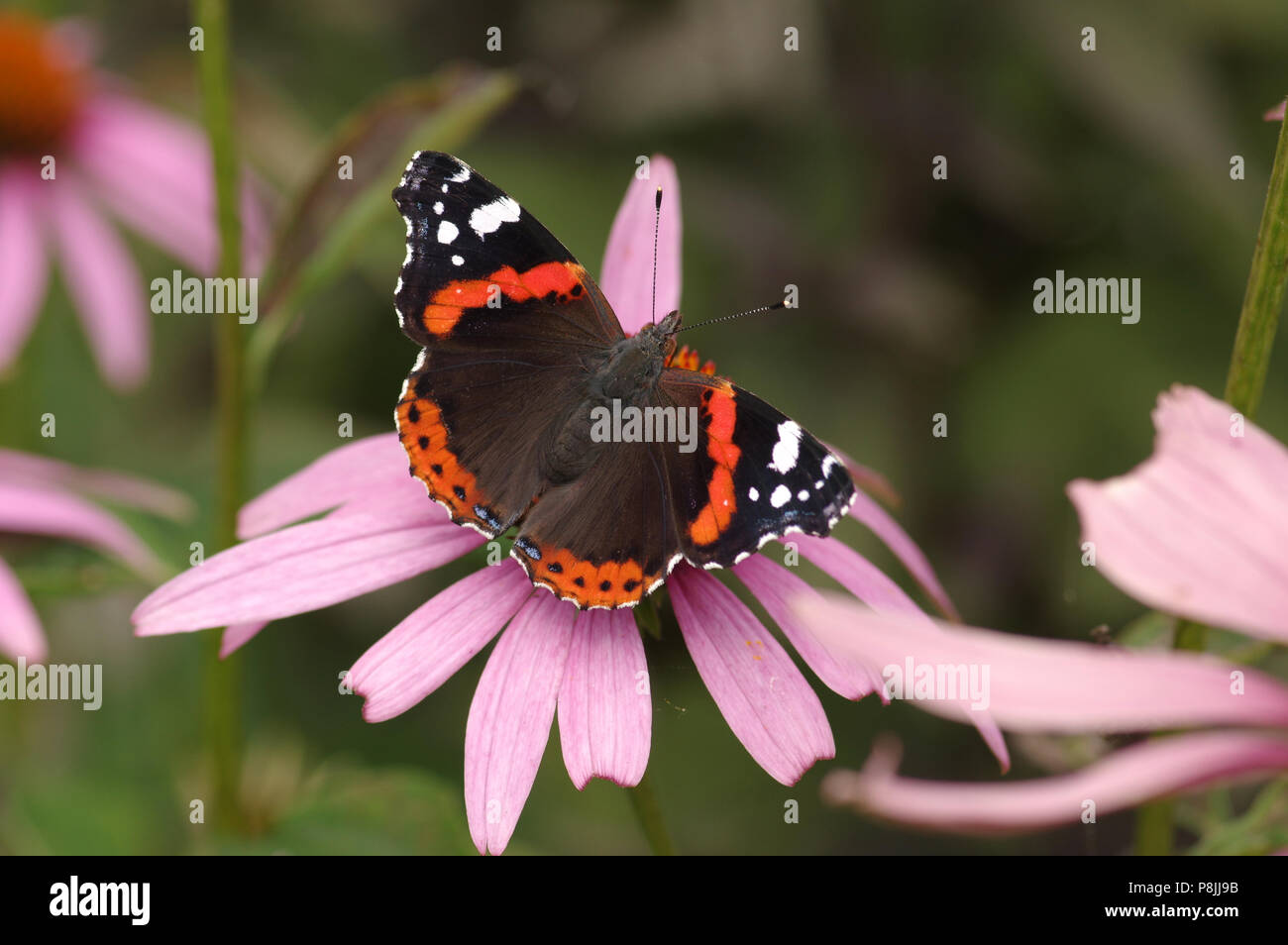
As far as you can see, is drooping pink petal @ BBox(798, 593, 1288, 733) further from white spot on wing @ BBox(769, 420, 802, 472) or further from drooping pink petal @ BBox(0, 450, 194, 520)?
drooping pink petal @ BBox(0, 450, 194, 520)

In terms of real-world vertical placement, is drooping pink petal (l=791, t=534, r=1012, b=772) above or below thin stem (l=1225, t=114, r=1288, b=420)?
below

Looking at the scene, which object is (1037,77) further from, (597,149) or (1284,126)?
(1284,126)

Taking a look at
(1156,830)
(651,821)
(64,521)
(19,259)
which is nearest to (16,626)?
(64,521)

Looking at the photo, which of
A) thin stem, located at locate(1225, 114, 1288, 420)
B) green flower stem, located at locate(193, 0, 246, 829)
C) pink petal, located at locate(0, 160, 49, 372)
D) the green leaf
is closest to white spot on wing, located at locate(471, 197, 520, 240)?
green flower stem, located at locate(193, 0, 246, 829)

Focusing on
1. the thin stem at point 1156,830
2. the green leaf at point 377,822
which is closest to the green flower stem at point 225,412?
the green leaf at point 377,822

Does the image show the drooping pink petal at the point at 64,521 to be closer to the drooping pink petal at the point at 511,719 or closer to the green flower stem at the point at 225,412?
the green flower stem at the point at 225,412
